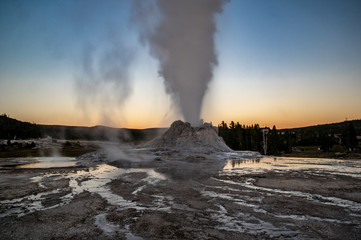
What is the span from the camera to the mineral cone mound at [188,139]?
3838 cm

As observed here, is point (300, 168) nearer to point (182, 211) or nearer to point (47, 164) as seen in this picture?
point (182, 211)

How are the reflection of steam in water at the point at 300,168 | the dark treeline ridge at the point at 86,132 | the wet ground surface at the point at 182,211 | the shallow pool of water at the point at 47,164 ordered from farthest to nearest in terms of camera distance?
1. the dark treeline ridge at the point at 86,132
2. the shallow pool of water at the point at 47,164
3. the reflection of steam in water at the point at 300,168
4. the wet ground surface at the point at 182,211

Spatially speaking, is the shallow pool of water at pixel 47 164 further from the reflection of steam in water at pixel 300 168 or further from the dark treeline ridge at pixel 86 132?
the dark treeline ridge at pixel 86 132

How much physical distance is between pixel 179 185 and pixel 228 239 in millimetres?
7789

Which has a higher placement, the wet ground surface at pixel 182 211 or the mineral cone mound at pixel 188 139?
the mineral cone mound at pixel 188 139

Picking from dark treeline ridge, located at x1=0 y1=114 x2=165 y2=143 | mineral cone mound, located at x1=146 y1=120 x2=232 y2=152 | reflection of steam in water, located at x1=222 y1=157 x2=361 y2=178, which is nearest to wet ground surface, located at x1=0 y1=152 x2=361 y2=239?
reflection of steam in water, located at x1=222 y1=157 x2=361 y2=178

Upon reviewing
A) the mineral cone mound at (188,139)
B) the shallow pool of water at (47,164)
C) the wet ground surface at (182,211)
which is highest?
the mineral cone mound at (188,139)

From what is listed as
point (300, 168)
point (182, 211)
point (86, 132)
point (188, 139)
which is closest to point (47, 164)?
point (188, 139)

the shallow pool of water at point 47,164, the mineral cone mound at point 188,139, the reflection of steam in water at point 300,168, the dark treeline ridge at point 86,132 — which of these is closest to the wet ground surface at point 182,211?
the reflection of steam in water at point 300,168

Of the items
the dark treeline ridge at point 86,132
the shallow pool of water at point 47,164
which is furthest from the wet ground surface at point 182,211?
the dark treeline ridge at point 86,132

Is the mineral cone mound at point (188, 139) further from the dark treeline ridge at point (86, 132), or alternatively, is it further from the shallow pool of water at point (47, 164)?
the dark treeline ridge at point (86, 132)

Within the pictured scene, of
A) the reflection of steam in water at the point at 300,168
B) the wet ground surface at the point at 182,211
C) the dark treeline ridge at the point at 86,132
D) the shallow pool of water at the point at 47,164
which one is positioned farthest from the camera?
the dark treeline ridge at the point at 86,132

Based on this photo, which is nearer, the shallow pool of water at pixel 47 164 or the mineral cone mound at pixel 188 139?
the shallow pool of water at pixel 47 164

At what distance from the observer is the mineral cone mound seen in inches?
1511
